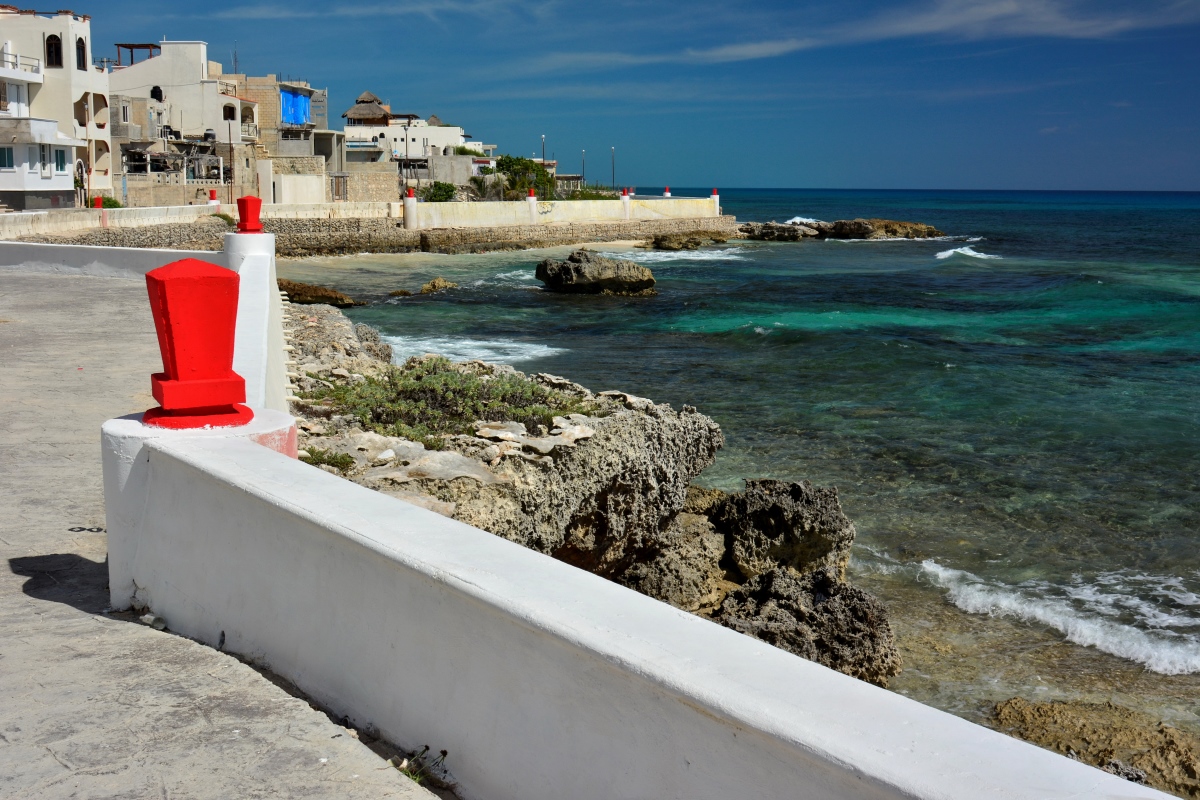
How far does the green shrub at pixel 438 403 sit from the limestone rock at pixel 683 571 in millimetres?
1237

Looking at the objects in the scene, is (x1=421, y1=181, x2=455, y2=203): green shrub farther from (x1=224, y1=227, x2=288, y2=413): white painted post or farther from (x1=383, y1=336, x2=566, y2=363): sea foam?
(x1=224, y1=227, x2=288, y2=413): white painted post

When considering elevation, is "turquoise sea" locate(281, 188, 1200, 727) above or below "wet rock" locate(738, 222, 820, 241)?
below

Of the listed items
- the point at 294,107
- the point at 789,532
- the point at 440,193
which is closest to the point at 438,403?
the point at 789,532

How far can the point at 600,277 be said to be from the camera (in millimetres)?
33562

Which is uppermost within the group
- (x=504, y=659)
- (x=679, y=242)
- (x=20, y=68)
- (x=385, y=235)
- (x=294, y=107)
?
(x=294, y=107)

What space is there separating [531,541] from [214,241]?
35059 mm

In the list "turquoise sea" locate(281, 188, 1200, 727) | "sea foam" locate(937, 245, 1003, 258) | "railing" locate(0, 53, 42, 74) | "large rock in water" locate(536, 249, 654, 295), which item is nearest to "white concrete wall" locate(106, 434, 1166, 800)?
"turquoise sea" locate(281, 188, 1200, 727)

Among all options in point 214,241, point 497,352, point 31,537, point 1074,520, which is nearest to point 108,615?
point 31,537

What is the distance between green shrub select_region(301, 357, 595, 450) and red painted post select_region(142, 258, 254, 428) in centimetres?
320

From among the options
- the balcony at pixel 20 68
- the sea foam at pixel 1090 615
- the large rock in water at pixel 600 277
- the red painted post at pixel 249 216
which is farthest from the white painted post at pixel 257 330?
the balcony at pixel 20 68

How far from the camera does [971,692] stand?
22.5 ft

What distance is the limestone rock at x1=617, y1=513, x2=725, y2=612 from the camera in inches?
308

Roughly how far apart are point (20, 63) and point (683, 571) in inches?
1815

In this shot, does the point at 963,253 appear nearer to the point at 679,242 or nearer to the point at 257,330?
the point at 679,242
